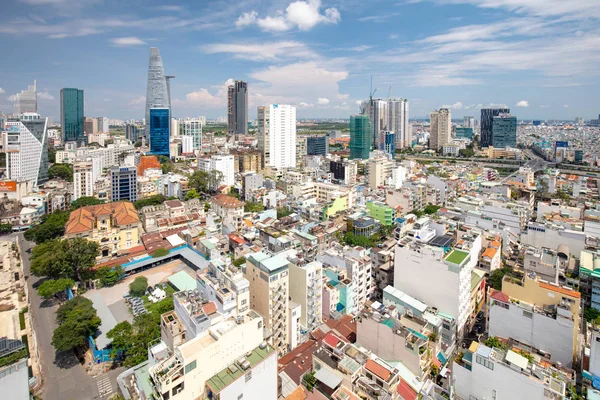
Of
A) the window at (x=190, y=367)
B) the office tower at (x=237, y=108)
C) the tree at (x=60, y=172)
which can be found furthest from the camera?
the office tower at (x=237, y=108)

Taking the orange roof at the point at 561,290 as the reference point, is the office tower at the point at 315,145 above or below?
above

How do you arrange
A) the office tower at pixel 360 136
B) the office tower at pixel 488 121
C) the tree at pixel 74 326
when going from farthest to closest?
the office tower at pixel 488 121, the office tower at pixel 360 136, the tree at pixel 74 326

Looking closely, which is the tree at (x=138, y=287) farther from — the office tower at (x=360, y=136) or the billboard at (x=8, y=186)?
the office tower at (x=360, y=136)

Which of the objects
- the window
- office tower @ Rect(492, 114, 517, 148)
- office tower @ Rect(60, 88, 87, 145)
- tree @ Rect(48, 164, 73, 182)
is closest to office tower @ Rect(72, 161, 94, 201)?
tree @ Rect(48, 164, 73, 182)

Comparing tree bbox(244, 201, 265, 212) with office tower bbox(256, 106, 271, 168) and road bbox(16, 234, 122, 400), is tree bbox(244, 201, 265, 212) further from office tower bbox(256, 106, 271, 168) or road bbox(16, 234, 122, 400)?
office tower bbox(256, 106, 271, 168)

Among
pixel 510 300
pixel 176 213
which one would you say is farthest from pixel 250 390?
pixel 176 213

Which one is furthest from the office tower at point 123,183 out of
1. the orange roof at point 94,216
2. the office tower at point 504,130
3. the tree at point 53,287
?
the office tower at point 504,130

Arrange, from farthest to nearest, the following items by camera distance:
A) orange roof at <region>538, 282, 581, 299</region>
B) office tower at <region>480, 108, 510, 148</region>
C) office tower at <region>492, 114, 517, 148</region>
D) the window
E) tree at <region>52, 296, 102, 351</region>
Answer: office tower at <region>480, 108, 510, 148</region>
office tower at <region>492, 114, 517, 148</region>
tree at <region>52, 296, 102, 351</region>
orange roof at <region>538, 282, 581, 299</region>
the window

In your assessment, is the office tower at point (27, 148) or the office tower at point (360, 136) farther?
the office tower at point (360, 136)
